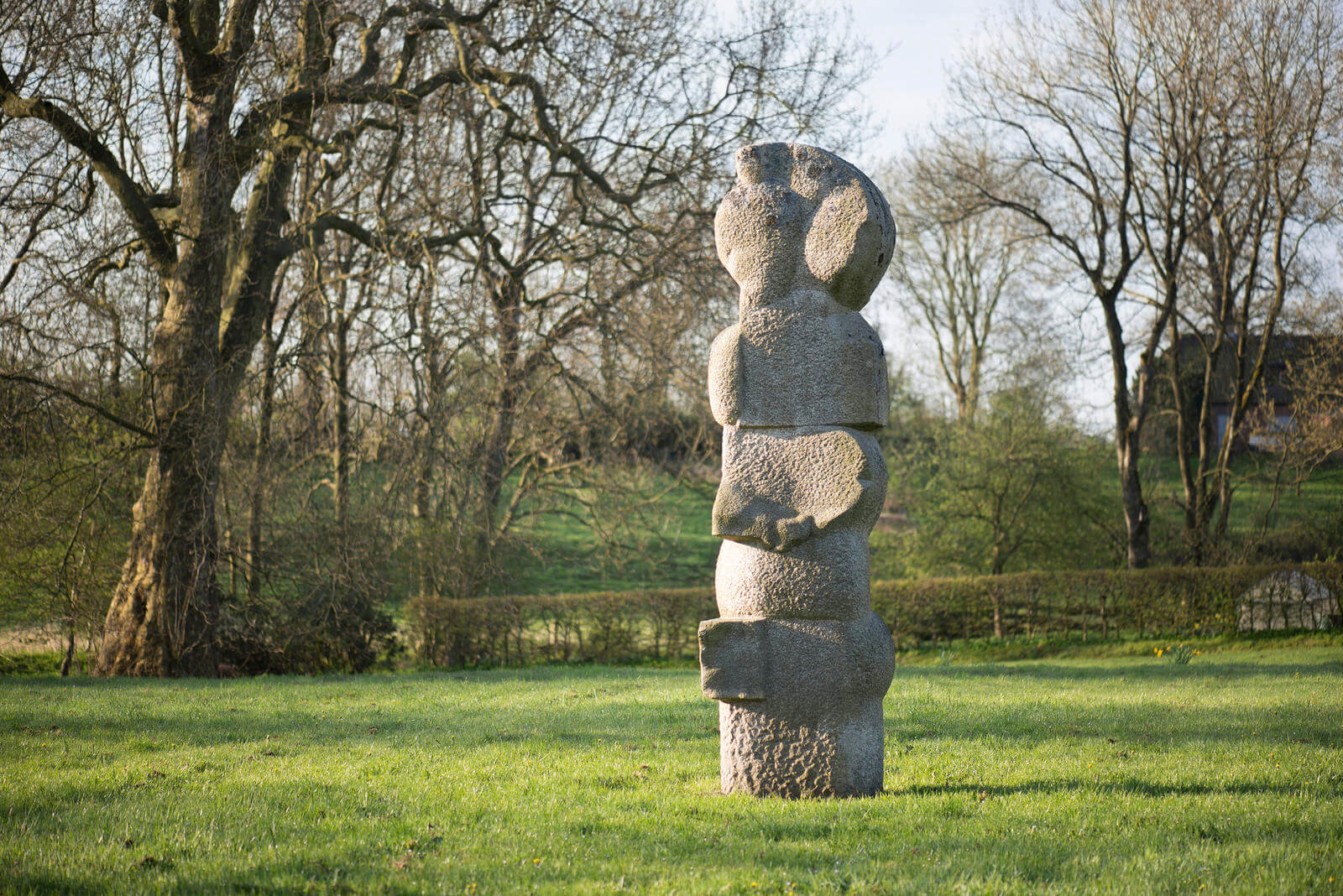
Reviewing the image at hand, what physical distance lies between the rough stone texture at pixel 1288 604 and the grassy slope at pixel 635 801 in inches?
309

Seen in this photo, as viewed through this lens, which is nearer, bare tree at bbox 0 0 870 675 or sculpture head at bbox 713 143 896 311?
sculpture head at bbox 713 143 896 311

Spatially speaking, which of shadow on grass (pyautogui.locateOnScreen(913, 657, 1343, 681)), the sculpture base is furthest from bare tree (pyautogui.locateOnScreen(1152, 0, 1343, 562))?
the sculpture base

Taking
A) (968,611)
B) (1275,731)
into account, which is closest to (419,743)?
(1275,731)

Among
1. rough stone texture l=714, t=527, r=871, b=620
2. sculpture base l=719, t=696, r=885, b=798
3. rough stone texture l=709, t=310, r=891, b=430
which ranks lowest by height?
sculpture base l=719, t=696, r=885, b=798

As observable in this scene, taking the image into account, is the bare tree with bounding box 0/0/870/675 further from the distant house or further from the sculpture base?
the distant house

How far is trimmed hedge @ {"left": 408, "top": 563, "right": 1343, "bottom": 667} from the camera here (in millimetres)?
15961

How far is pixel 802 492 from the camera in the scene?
5.45 metres

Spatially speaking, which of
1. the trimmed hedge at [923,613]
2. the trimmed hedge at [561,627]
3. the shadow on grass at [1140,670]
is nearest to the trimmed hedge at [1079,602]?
the trimmed hedge at [923,613]

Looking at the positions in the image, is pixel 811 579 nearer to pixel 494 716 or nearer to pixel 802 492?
pixel 802 492

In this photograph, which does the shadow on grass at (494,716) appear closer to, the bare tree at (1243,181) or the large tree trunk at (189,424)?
the large tree trunk at (189,424)

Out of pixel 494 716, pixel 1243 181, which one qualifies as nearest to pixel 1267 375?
pixel 1243 181

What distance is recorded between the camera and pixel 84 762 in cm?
669

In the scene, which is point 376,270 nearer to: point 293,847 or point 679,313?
point 679,313

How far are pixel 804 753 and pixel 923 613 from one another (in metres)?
13.2
